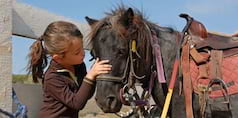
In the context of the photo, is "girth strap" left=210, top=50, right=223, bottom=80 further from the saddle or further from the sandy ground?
the sandy ground

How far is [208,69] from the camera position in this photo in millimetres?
2477

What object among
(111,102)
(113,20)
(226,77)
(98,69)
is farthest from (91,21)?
(226,77)

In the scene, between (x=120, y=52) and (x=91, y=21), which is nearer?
(x=120, y=52)

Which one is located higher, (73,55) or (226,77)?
(73,55)

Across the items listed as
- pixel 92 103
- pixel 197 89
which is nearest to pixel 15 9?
pixel 197 89

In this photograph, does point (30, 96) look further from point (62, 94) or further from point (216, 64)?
point (216, 64)

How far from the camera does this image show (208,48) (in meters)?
2.57

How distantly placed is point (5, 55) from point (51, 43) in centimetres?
29

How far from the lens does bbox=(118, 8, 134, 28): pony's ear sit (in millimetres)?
2566

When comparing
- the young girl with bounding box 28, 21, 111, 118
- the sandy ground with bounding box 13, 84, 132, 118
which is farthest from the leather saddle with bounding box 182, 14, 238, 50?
the sandy ground with bounding box 13, 84, 132, 118

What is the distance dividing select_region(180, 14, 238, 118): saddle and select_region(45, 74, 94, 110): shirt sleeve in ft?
2.74

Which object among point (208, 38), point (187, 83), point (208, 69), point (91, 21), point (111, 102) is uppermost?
point (91, 21)

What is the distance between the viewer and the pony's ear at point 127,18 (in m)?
2.57

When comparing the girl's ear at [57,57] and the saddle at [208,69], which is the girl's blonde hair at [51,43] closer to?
the girl's ear at [57,57]
